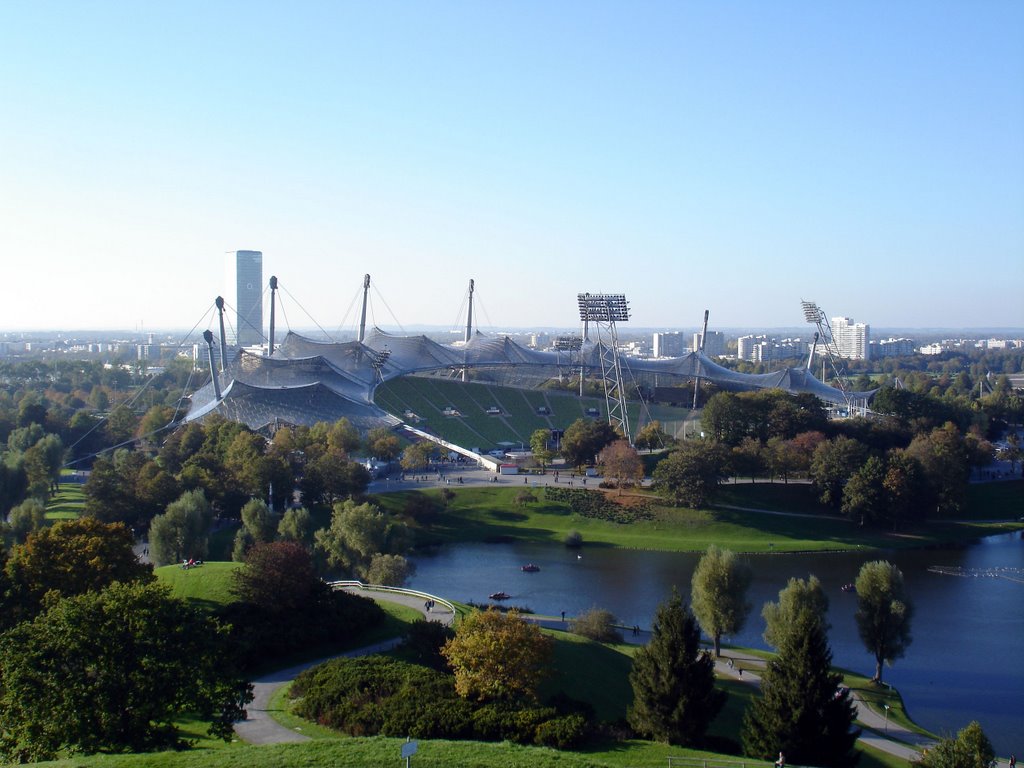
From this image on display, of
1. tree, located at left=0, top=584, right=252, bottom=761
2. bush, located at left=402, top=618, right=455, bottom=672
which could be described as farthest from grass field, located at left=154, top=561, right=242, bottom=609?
tree, located at left=0, top=584, right=252, bottom=761

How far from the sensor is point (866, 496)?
110ft

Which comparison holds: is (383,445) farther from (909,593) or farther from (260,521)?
(909,593)

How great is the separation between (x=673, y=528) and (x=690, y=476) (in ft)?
6.94

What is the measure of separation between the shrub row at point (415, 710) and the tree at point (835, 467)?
75.8 ft

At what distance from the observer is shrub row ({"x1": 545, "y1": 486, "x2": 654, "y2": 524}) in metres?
33.6

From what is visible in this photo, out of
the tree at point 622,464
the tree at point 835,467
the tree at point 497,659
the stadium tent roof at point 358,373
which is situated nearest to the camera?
the tree at point 497,659

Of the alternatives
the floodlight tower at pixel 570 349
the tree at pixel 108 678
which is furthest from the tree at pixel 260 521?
the floodlight tower at pixel 570 349

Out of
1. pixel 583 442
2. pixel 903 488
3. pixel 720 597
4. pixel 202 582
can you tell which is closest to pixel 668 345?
pixel 583 442

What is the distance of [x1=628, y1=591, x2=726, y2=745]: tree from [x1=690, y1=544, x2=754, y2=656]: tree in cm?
662

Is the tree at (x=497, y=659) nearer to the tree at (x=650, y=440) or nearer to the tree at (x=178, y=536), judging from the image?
the tree at (x=178, y=536)

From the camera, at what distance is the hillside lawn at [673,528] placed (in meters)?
31.8

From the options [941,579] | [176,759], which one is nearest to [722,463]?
[941,579]

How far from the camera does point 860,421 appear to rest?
4262cm

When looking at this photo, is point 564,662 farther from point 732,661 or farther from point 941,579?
point 941,579
